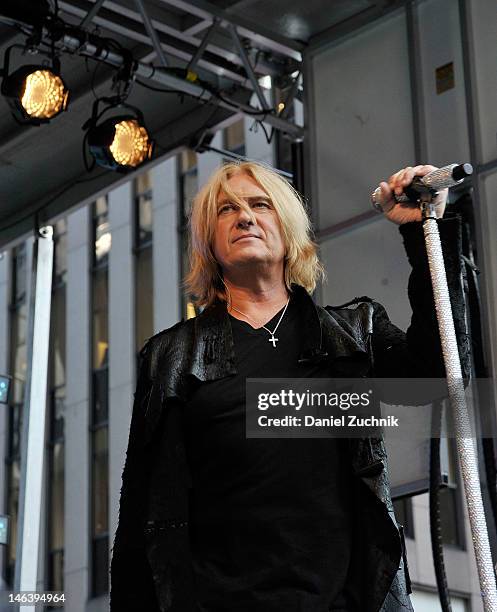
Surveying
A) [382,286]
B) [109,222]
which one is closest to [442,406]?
[382,286]

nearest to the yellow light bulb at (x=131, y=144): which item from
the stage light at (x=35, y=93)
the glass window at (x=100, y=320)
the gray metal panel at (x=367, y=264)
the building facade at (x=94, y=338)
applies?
the stage light at (x=35, y=93)

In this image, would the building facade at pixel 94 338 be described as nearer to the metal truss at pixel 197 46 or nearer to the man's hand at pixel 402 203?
the metal truss at pixel 197 46

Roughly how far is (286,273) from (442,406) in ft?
5.01

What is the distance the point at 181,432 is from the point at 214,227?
1.14ft

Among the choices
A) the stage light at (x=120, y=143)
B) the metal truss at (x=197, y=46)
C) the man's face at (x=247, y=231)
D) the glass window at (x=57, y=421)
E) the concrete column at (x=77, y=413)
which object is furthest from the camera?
the glass window at (x=57, y=421)

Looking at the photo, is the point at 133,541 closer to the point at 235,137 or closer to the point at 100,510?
the point at 235,137

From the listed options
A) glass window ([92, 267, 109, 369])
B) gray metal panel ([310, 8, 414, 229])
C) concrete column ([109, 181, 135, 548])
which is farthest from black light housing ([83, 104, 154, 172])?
glass window ([92, 267, 109, 369])

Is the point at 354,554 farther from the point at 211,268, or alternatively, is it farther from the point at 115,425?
the point at 115,425

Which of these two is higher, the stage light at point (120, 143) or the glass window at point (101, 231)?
the glass window at point (101, 231)

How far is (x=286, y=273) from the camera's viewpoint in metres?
1.90

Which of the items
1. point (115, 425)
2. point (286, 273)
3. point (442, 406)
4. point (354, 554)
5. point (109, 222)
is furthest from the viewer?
point (109, 222)
